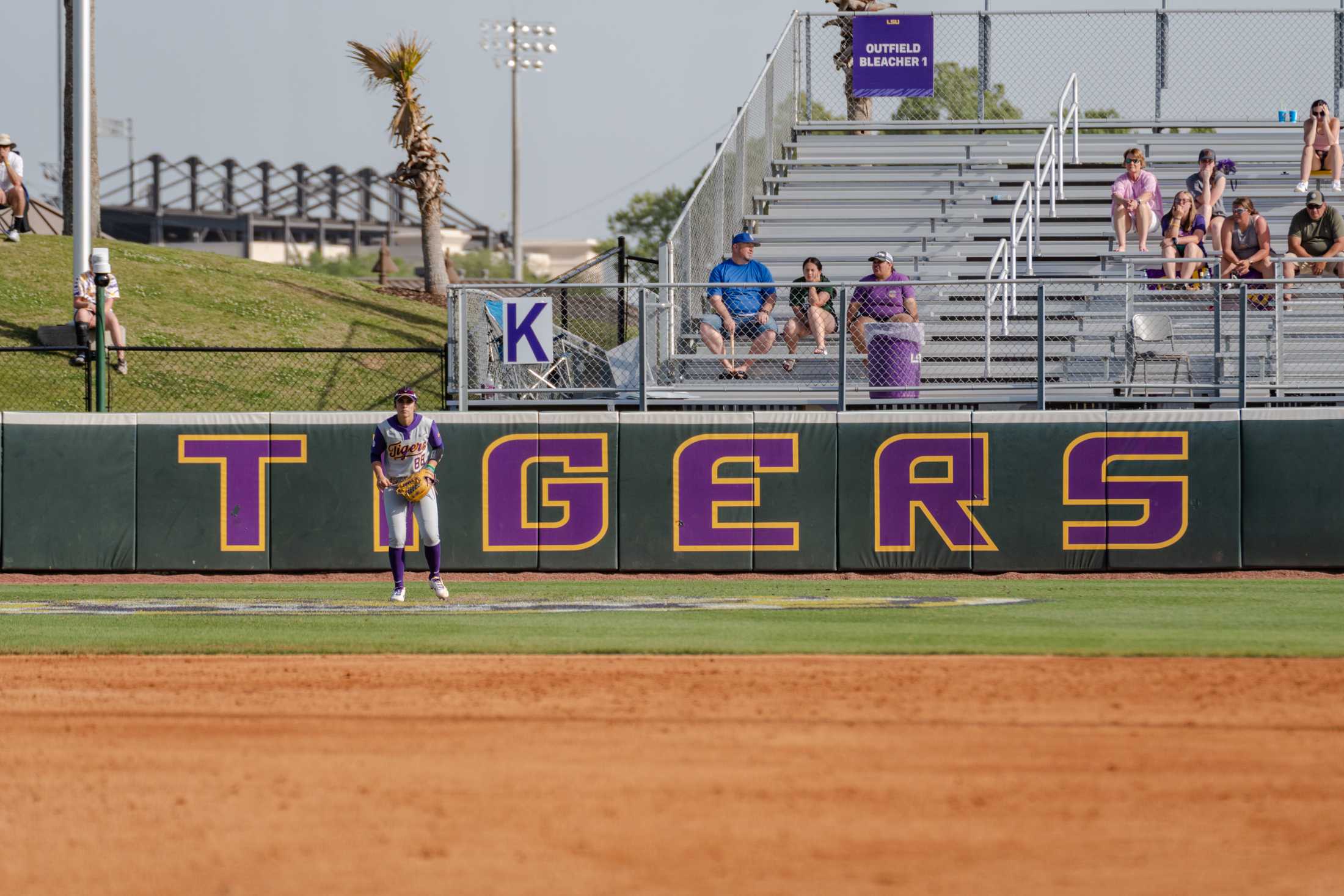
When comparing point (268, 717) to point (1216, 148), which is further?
point (1216, 148)

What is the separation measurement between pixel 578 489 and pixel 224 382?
9.10 metres

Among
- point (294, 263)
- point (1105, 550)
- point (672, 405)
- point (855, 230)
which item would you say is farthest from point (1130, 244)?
point (294, 263)

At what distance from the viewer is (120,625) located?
A: 11.7 meters

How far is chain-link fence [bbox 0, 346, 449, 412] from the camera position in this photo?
870 inches

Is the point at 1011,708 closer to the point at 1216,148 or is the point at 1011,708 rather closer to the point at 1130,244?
the point at 1130,244

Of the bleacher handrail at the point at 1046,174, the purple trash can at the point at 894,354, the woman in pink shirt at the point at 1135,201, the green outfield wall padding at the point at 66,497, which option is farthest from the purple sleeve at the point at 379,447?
the woman in pink shirt at the point at 1135,201

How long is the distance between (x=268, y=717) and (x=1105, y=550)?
10.6 metres

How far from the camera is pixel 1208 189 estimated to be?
19.0 meters

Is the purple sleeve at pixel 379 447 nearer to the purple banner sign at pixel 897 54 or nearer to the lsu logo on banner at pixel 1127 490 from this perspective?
the lsu logo on banner at pixel 1127 490

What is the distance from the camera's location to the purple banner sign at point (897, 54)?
2402 cm

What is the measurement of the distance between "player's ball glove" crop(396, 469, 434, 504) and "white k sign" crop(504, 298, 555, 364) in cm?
306

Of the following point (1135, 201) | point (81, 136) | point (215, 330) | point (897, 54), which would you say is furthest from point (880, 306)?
point (215, 330)

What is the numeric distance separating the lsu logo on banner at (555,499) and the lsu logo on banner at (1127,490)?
485 centimetres

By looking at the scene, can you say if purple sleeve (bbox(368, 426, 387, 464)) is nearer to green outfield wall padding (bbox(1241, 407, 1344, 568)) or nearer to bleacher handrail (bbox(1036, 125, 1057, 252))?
green outfield wall padding (bbox(1241, 407, 1344, 568))
